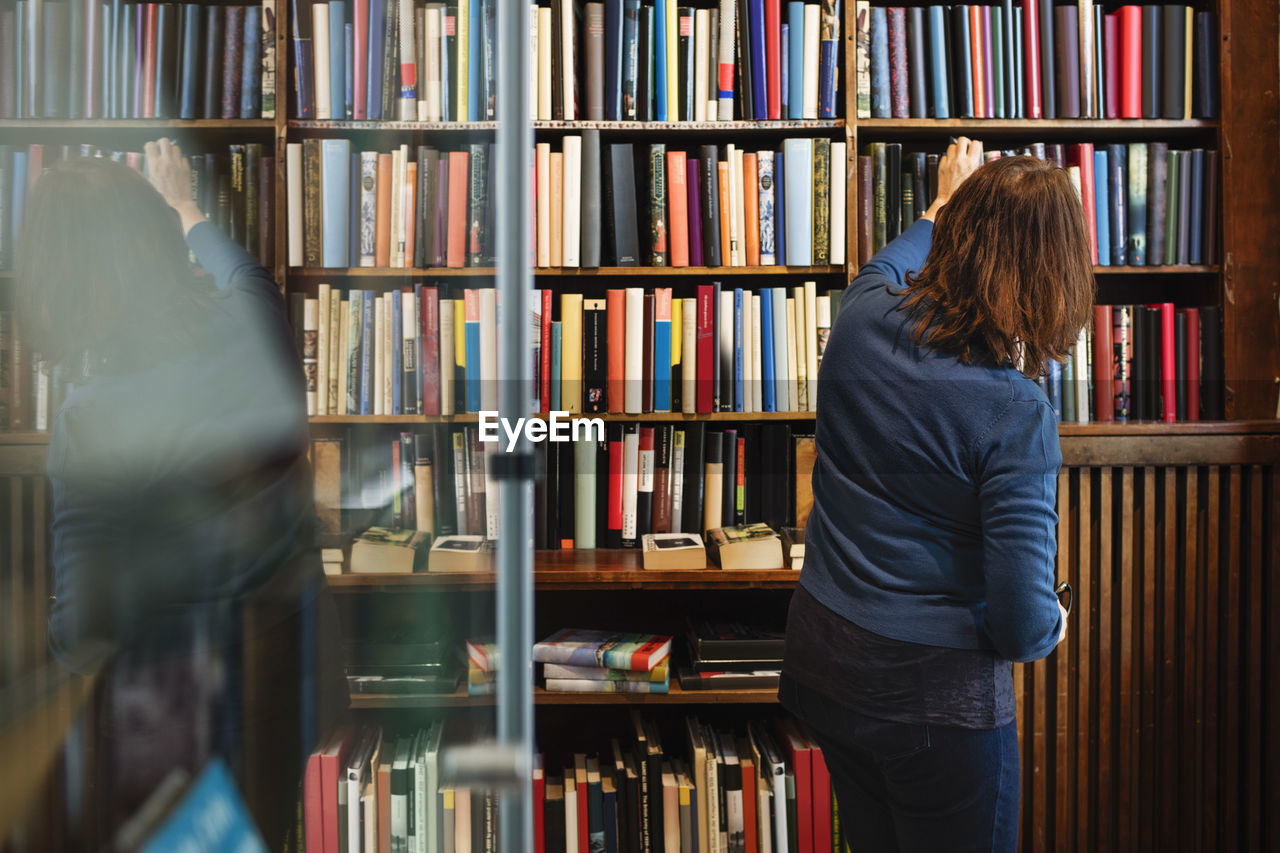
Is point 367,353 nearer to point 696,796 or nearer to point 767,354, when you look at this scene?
point 767,354

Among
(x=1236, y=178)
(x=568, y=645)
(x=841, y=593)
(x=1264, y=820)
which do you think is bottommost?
(x=1264, y=820)

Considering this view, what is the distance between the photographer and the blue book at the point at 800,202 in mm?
1811

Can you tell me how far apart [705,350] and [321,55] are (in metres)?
1.46

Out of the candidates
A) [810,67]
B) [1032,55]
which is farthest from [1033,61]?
[810,67]

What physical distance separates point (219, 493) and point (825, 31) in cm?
178

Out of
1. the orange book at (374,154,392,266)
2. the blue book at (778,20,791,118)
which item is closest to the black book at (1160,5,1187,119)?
the blue book at (778,20,791,118)

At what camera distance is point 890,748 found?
104cm

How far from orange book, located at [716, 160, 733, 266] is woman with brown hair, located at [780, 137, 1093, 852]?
0.79m

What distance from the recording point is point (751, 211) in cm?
183

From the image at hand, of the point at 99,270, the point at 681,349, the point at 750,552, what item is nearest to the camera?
the point at 99,270

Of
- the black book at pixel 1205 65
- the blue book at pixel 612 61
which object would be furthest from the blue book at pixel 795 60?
the black book at pixel 1205 65

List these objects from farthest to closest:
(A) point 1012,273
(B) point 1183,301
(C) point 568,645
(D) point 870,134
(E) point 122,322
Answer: (B) point 1183,301, (D) point 870,134, (C) point 568,645, (A) point 1012,273, (E) point 122,322

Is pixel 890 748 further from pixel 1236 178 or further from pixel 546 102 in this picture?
pixel 1236 178

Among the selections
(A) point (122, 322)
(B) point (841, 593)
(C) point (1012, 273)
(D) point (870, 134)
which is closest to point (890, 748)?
(B) point (841, 593)
